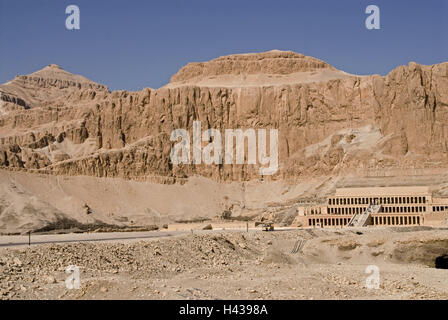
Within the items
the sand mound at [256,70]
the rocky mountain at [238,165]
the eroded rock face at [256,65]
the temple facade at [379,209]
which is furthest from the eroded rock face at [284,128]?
the eroded rock face at [256,65]

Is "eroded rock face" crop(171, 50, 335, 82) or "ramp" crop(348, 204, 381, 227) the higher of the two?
"eroded rock face" crop(171, 50, 335, 82)

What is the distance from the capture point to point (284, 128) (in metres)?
131

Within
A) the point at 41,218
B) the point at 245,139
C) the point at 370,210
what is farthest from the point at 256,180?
the point at 41,218

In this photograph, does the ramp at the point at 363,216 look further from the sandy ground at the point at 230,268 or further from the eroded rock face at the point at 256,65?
the eroded rock face at the point at 256,65

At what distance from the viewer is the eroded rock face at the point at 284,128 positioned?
380 ft

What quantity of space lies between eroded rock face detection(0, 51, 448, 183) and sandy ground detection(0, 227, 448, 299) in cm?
6227

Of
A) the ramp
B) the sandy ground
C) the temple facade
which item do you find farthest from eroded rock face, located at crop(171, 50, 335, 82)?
the sandy ground

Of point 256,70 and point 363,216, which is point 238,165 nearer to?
point 256,70

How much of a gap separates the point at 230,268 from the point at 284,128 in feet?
301

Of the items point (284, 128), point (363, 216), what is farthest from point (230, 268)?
point (284, 128)

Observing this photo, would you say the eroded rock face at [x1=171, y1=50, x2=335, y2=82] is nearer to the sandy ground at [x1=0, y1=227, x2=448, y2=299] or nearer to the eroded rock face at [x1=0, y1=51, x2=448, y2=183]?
the eroded rock face at [x1=0, y1=51, x2=448, y2=183]

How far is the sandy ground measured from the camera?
29500 millimetres
